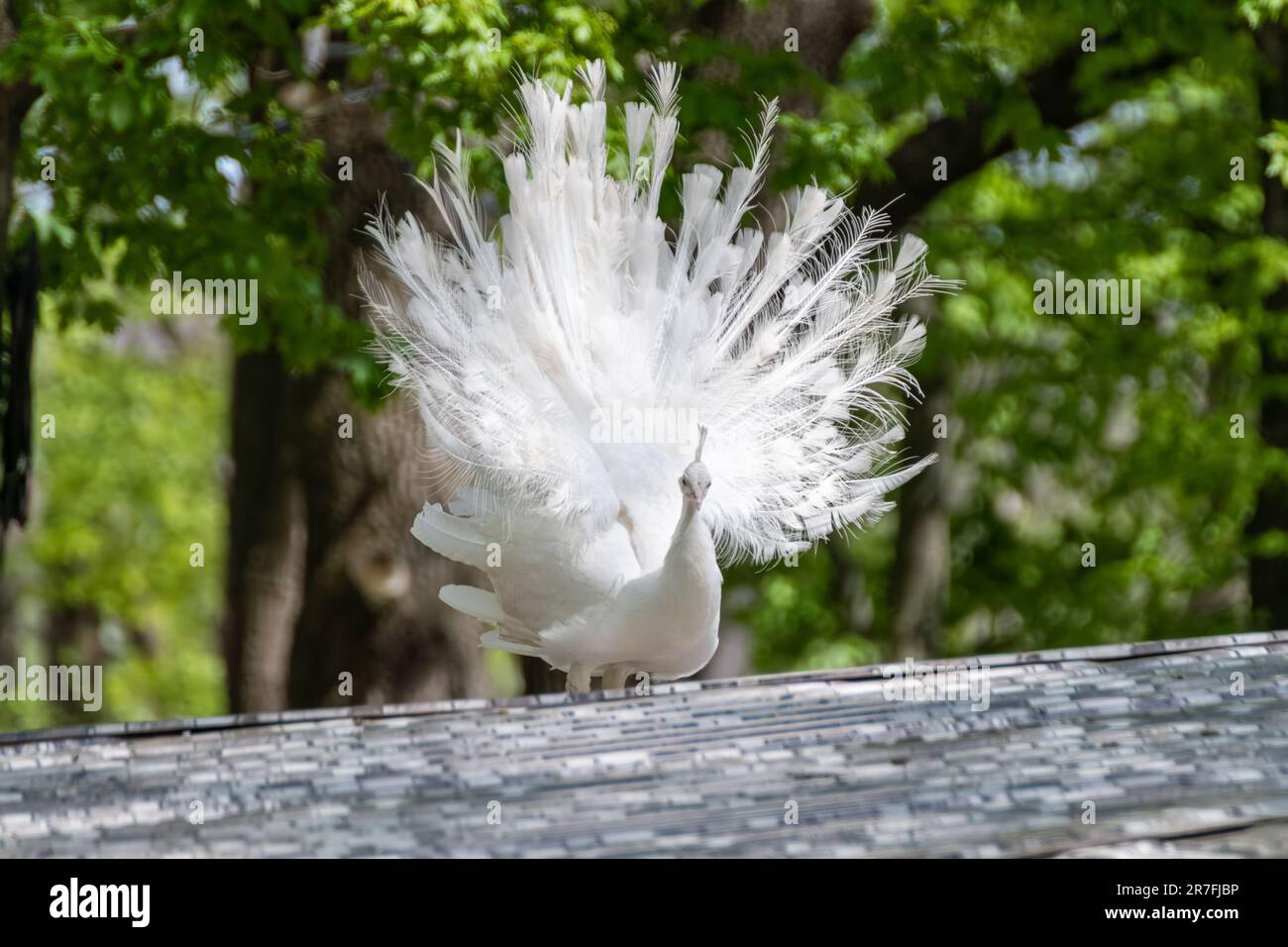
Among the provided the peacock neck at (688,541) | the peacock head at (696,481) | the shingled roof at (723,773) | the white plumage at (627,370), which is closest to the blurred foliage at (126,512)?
the white plumage at (627,370)

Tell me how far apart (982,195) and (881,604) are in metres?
4.15

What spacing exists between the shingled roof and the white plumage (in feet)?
5.69

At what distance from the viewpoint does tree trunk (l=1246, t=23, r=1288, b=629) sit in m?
10.6

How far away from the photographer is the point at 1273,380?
10.7 meters

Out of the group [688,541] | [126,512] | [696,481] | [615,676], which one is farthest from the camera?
[126,512]

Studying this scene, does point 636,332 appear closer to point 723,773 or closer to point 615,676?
point 615,676

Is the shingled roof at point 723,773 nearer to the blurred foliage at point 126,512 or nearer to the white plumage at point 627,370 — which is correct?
the white plumage at point 627,370

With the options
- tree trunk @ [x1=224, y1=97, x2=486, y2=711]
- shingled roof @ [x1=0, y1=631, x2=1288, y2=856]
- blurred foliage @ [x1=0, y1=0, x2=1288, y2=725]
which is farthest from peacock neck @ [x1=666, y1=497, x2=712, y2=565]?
tree trunk @ [x1=224, y1=97, x2=486, y2=711]

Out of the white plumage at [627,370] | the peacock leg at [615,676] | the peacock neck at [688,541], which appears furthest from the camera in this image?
the peacock leg at [615,676]

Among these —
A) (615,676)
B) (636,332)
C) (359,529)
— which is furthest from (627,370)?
(359,529)

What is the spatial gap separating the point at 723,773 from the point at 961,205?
988 centimetres

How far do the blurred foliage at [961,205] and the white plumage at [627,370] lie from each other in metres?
0.56

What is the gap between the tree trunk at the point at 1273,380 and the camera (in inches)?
416
